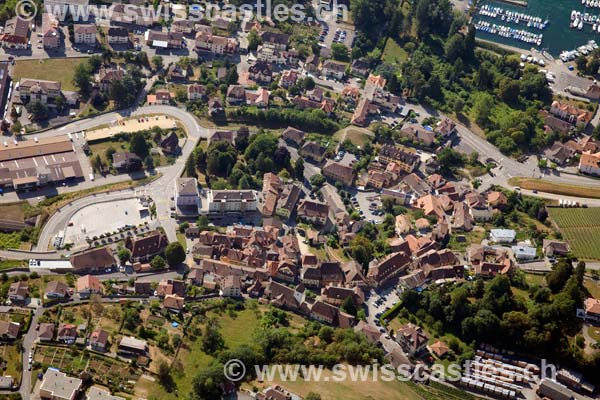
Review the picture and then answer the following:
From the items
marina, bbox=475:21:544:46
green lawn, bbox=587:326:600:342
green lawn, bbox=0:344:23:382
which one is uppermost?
marina, bbox=475:21:544:46

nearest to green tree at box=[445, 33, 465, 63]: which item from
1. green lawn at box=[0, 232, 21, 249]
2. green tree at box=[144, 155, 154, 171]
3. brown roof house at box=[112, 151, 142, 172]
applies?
green tree at box=[144, 155, 154, 171]

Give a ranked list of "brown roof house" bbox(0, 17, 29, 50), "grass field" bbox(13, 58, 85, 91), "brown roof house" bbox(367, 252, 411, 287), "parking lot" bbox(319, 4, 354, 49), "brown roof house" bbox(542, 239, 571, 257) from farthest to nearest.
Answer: "parking lot" bbox(319, 4, 354, 49) → "brown roof house" bbox(0, 17, 29, 50) → "grass field" bbox(13, 58, 85, 91) → "brown roof house" bbox(542, 239, 571, 257) → "brown roof house" bbox(367, 252, 411, 287)

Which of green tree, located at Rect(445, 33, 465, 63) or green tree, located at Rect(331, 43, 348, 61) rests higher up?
green tree, located at Rect(445, 33, 465, 63)

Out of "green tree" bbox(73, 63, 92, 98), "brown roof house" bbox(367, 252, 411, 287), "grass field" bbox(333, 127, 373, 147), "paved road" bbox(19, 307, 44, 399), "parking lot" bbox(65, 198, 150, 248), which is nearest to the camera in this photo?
"paved road" bbox(19, 307, 44, 399)

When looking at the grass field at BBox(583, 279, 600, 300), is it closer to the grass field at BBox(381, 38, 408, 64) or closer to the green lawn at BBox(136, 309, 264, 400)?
the green lawn at BBox(136, 309, 264, 400)

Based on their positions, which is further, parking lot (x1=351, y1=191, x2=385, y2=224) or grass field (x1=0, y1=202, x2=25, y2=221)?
parking lot (x1=351, y1=191, x2=385, y2=224)

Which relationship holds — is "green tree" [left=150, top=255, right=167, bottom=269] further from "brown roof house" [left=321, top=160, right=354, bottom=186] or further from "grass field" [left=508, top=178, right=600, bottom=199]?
"grass field" [left=508, top=178, right=600, bottom=199]

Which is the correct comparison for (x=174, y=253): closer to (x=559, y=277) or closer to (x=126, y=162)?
(x=126, y=162)
